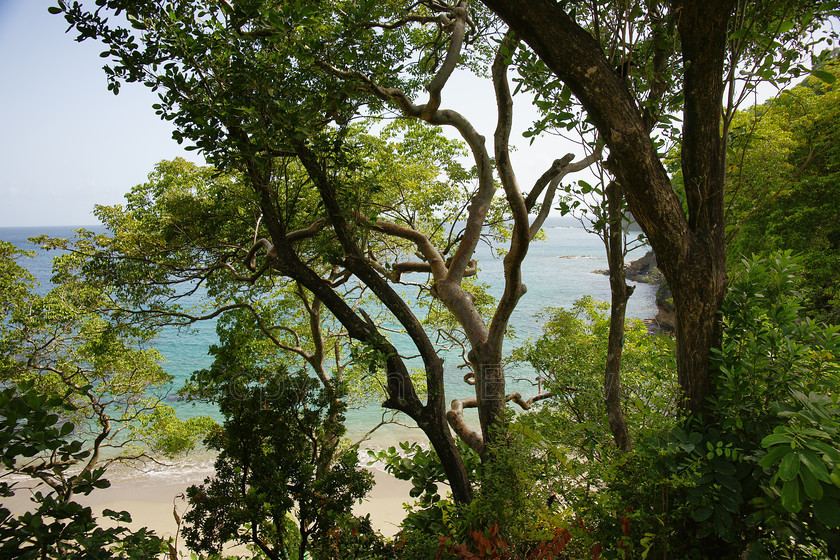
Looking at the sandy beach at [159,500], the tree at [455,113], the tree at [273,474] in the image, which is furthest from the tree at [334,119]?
the sandy beach at [159,500]

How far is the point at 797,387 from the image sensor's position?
159 cm

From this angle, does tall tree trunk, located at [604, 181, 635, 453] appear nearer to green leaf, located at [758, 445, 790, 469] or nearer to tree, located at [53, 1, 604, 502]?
tree, located at [53, 1, 604, 502]

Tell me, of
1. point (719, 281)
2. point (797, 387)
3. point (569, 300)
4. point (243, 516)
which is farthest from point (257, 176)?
point (569, 300)

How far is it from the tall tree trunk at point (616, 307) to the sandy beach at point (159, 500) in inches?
306

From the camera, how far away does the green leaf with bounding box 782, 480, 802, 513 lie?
1281 mm

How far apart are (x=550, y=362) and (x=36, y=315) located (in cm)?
830

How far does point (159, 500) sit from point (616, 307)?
12.2m

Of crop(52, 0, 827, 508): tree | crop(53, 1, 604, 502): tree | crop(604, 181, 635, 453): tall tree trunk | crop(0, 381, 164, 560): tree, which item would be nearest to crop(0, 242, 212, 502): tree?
crop(53, 1, 604, 502): tree

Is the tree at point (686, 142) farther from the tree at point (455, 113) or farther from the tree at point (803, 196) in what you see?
the tree at point (803, 196)

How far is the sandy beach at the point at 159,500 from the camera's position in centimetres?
1028

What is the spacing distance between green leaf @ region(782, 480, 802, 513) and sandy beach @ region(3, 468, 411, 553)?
9.33 meters

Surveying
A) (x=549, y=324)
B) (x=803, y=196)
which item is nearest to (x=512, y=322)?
(x=803, y=196)

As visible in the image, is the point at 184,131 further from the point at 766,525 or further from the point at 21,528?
the point at 766,525

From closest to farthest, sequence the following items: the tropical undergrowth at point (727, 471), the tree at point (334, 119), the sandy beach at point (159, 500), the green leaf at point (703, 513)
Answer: the tropical undergrowth at point (727, 471), the green leaf at point (703, 513), the tree at point (334, 119), the sandy beach at point (159, 500)
